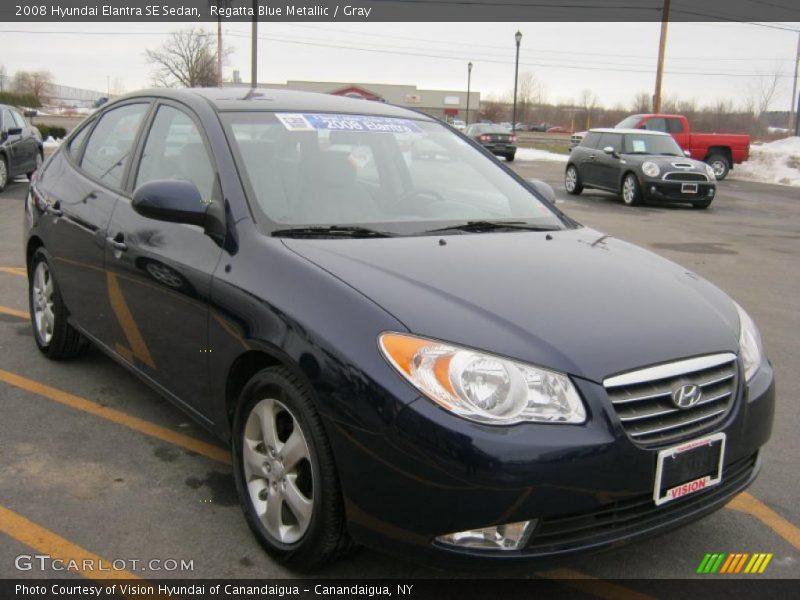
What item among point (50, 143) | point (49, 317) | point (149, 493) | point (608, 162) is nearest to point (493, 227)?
point (149, 493)

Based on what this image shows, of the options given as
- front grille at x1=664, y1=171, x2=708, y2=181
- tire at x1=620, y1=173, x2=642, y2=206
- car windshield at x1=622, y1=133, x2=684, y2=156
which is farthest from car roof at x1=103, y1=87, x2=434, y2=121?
car windshield at x1=622, y1=133, x2=684, y2=156

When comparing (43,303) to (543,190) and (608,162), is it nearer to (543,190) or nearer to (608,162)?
(543,190)

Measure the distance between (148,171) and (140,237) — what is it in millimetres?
438

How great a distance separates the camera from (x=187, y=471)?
344 cm

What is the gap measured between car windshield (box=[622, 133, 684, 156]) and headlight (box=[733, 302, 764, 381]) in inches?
560

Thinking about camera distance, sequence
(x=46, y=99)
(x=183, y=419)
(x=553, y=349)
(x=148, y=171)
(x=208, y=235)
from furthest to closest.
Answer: (x=46, y=99) < (x=183, y=419) < (x=148, y=171) < (x=208, y=235) < (x=553, y=349)

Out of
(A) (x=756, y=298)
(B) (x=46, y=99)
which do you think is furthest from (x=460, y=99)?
(A) (x=756, y=298)

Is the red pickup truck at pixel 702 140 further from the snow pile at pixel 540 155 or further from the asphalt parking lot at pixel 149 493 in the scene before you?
the asphalt parking lot at pixel 149 493

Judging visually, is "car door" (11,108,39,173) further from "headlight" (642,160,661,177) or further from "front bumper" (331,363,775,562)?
"front bumper" (331,363,775,562)

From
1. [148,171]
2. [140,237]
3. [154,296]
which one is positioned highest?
[148,171]

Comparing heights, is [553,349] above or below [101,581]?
above

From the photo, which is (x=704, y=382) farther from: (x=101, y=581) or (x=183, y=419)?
(x=183, y=419)

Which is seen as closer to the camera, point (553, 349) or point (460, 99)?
point (553, 349)

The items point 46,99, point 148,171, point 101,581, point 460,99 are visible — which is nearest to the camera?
point 101,581
